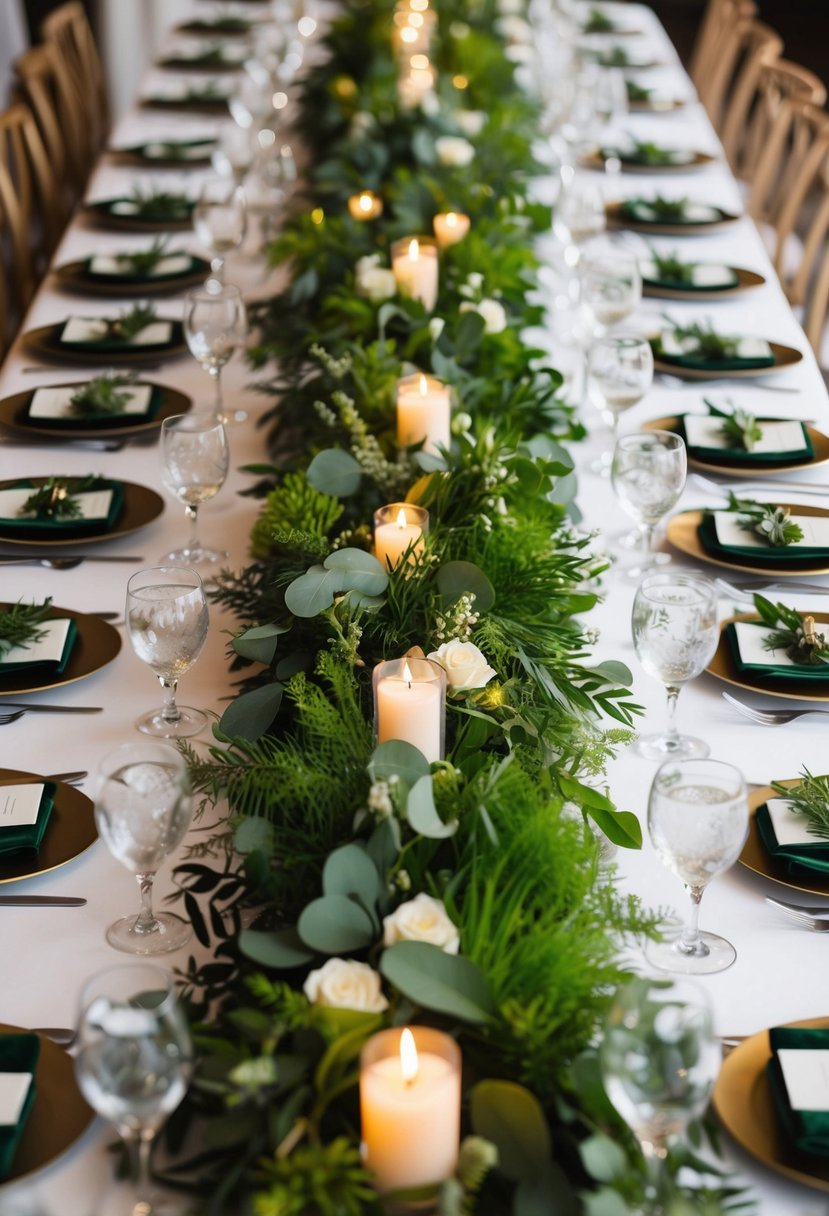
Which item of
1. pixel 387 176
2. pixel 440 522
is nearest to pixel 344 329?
pixel 440 522

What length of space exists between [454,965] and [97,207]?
286cm

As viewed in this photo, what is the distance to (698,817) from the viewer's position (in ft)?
3.95

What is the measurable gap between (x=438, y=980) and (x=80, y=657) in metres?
0.89

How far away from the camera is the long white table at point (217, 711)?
1.28m

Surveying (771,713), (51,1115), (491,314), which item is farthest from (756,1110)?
(491,314)

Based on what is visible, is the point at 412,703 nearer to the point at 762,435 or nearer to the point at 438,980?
the point at 438,980

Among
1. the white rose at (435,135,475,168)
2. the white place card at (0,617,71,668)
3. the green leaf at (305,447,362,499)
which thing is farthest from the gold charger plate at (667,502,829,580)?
the white rose at (435,135,475,168)

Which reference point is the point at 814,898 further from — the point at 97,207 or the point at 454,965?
the point at 97,207

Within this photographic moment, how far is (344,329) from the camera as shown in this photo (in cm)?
248

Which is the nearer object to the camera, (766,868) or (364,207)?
(766,868)

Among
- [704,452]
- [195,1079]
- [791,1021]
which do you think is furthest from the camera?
[704,452]

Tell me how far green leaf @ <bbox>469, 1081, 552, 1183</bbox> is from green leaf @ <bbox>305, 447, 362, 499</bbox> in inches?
38.9

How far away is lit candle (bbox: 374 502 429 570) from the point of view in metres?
1.64

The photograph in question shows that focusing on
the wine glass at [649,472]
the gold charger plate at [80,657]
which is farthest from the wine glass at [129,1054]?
the wine glass at [649,472]
